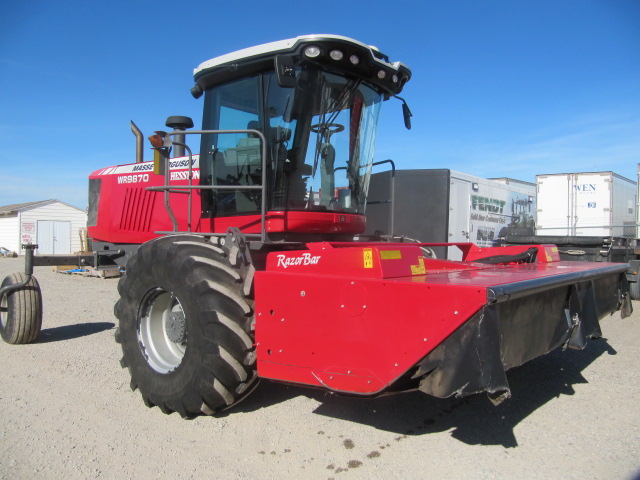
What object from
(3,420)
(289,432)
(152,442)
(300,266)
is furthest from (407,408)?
(3,420)

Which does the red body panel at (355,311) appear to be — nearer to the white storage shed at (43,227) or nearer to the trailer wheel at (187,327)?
the trailer wheel at (187,327)

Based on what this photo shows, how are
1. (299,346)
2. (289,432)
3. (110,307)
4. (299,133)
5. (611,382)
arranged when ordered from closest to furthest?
(299,346)
(289,432)
(299,133)
(611,382)
(110,307)

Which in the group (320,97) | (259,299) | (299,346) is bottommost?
(299,346)

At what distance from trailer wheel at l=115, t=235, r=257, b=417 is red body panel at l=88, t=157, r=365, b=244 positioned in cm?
54

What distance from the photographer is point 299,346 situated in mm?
3248

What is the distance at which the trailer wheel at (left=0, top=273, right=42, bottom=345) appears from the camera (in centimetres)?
589

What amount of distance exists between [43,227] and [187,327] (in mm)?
33688

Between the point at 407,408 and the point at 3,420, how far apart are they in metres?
2.91

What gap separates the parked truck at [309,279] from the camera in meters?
2.81

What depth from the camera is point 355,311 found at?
301 centimetres

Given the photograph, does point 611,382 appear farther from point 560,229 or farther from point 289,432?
point 560,229

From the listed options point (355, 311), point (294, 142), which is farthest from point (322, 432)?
point (294, 142)

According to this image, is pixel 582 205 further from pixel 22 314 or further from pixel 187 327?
pixel 22 314

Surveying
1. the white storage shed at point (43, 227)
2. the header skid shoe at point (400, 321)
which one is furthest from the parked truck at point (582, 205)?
the white storage shed at point (43, 227)
